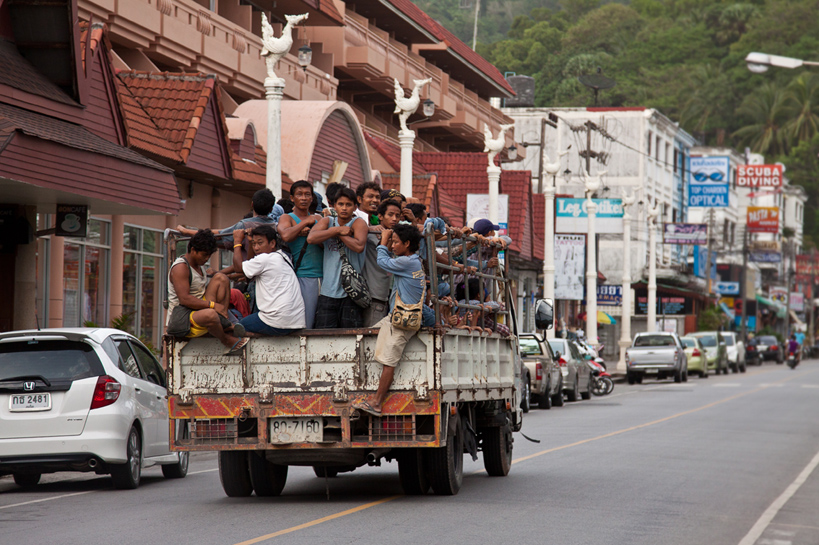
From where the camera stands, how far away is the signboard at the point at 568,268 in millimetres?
48250

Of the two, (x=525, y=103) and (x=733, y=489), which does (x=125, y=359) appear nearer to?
(x=733, y=489)

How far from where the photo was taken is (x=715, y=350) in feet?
176

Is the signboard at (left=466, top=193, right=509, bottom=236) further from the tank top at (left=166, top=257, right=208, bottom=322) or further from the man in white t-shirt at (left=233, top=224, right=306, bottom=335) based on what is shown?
the tank top at (left=166, top=257, right=208, bottom=322)

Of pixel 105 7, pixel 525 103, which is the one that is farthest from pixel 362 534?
pixel 525 103

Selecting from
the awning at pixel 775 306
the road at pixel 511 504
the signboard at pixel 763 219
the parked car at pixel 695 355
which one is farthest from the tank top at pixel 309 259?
the awning at pixel 775 306

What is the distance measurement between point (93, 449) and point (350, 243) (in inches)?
131

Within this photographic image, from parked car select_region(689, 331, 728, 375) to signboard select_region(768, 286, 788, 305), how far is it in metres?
59.8

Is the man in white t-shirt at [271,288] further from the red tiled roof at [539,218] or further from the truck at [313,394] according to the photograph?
the red tiled roof at [539,218]

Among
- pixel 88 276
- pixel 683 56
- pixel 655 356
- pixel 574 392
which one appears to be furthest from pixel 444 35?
pixel 683 56

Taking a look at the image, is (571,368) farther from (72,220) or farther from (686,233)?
(686,233)

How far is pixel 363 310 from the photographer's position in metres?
11.0

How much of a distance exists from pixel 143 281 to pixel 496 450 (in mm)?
12220

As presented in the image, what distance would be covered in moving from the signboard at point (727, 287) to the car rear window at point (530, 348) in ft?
206

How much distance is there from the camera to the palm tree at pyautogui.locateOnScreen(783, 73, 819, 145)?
105m
